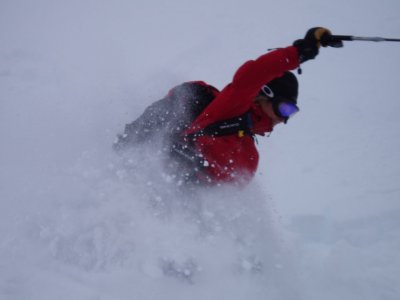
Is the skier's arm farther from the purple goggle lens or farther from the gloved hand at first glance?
the purple goggle lens

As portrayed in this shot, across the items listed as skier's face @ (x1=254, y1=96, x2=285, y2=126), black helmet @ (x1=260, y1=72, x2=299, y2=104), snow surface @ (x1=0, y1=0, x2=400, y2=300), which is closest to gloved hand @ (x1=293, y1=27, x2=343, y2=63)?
black helmet @ (x1=260, y1=72, x2=299, y2=104)

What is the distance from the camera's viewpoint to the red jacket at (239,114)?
2342 millimetres

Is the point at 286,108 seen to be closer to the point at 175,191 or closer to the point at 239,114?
the point at 239,114

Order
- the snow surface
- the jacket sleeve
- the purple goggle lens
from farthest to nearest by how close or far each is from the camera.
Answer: the purple goggle lens → the snow surface → the jacket sleeve

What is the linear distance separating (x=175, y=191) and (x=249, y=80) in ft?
4.31

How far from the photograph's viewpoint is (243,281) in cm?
263

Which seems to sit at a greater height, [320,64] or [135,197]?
[320,64]

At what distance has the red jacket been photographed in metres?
2.34

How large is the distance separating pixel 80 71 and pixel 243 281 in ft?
14.8

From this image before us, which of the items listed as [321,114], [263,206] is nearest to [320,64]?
[321,114]

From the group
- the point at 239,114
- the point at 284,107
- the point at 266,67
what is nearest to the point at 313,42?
the point at 266,67

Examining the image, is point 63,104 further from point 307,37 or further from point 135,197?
point 307,37

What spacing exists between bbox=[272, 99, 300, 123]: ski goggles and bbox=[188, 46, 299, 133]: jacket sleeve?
0.21 metres

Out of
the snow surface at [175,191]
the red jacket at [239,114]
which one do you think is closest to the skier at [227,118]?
the red jacket at [239,114]
